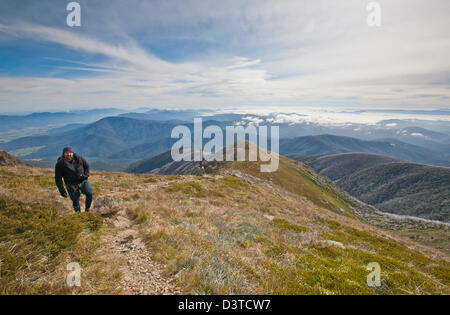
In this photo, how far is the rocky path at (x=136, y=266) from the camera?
4.98m

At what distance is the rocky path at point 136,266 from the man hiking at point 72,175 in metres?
3.86

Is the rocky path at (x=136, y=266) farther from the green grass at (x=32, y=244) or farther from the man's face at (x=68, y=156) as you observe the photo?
the man's face at (x=68, y=156)

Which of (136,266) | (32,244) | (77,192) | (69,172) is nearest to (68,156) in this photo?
(69,172)

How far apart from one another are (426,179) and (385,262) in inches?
9601

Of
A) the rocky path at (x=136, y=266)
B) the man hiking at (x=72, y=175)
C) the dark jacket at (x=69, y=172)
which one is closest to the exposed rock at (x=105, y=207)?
the man hiking at (x=72, y=175)

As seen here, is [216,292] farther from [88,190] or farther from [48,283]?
[88,190]

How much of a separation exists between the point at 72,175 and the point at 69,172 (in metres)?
0.21

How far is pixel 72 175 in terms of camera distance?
10.1 meters

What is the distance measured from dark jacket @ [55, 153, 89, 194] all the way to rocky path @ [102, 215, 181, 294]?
4.10 metres

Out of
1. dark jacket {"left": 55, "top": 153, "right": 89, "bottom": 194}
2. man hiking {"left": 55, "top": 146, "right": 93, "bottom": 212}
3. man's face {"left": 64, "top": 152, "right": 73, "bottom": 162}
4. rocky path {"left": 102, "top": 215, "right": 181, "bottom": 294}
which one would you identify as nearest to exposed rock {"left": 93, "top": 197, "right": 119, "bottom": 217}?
man hiking {"left": 55, "top": 146, "right": 93, "bottom": 212}

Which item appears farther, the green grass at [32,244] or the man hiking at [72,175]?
the man hiking at [72,175]

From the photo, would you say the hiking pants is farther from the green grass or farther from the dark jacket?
the green grass

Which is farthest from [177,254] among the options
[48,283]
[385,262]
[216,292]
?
[385,262]
